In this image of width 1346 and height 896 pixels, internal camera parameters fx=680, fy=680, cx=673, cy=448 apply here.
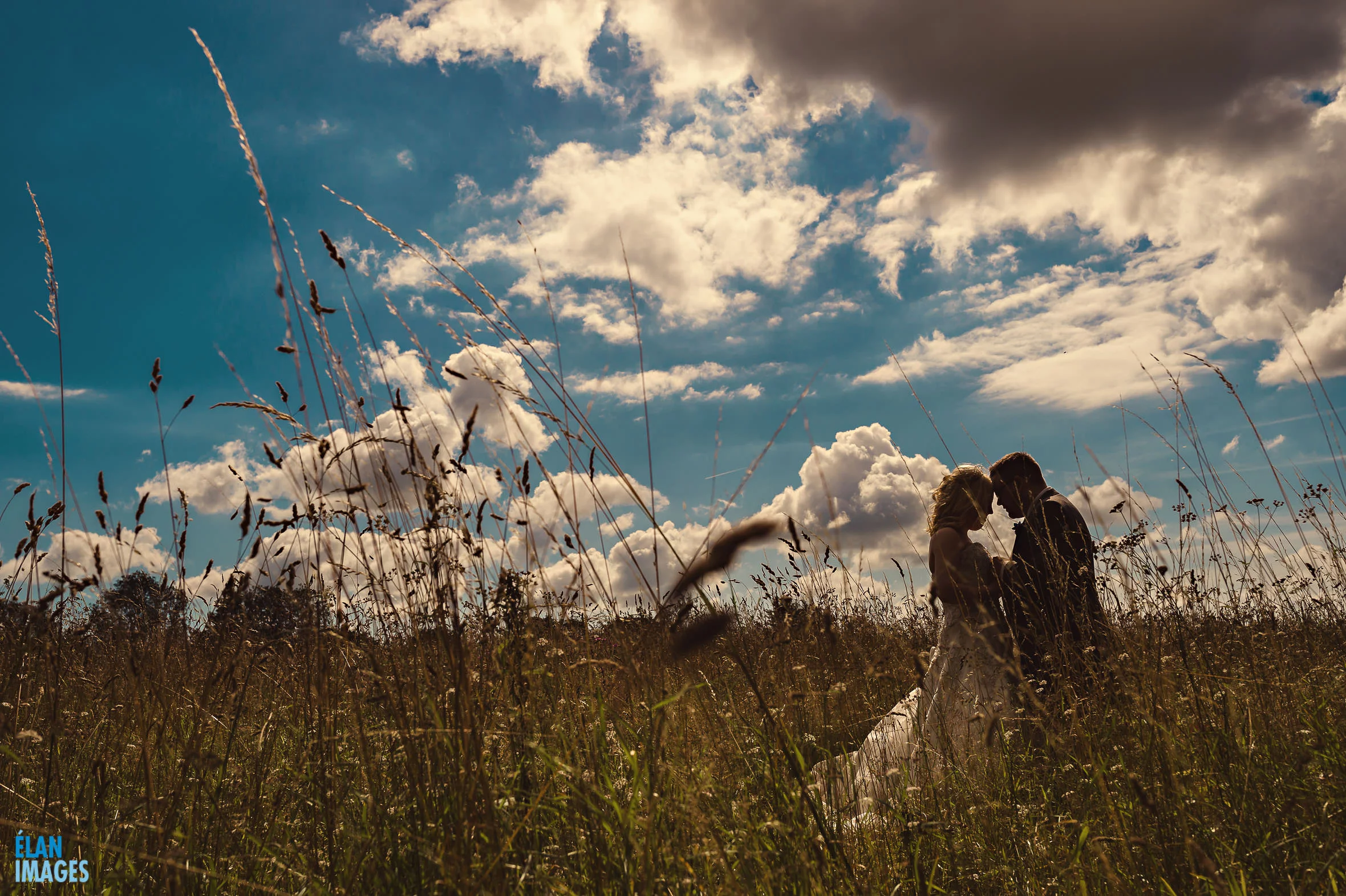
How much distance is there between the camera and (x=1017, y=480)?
15.7 ft

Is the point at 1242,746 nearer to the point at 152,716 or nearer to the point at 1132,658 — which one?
the point at 1132,658

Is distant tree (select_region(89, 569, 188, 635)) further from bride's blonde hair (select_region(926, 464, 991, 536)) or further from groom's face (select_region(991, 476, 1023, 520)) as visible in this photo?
groom's face (select_region(991, 476, 1023, 520))

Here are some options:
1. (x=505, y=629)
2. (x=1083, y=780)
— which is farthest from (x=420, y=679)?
(x=1083, y=780)

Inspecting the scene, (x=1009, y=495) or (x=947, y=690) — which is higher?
(x=1009, y=495)

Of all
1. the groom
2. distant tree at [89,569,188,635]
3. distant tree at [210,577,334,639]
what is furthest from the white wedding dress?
distant tree at [89,569,188,635]

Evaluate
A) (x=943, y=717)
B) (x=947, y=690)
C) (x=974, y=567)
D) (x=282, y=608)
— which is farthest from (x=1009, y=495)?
(x=282, y=608)

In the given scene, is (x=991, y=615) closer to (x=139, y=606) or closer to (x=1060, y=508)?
(x=1060, y=508)

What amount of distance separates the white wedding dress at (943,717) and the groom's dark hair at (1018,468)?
661 mm

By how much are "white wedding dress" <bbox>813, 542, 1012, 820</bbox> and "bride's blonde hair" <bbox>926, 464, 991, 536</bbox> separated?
237 mm

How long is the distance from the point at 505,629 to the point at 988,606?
2914mm

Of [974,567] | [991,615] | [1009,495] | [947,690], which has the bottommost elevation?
[947,690]

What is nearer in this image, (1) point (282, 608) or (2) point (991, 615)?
(1) point (282, 608)

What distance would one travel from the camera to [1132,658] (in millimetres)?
2346

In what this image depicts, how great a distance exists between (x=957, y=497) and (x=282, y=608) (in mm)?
4019
